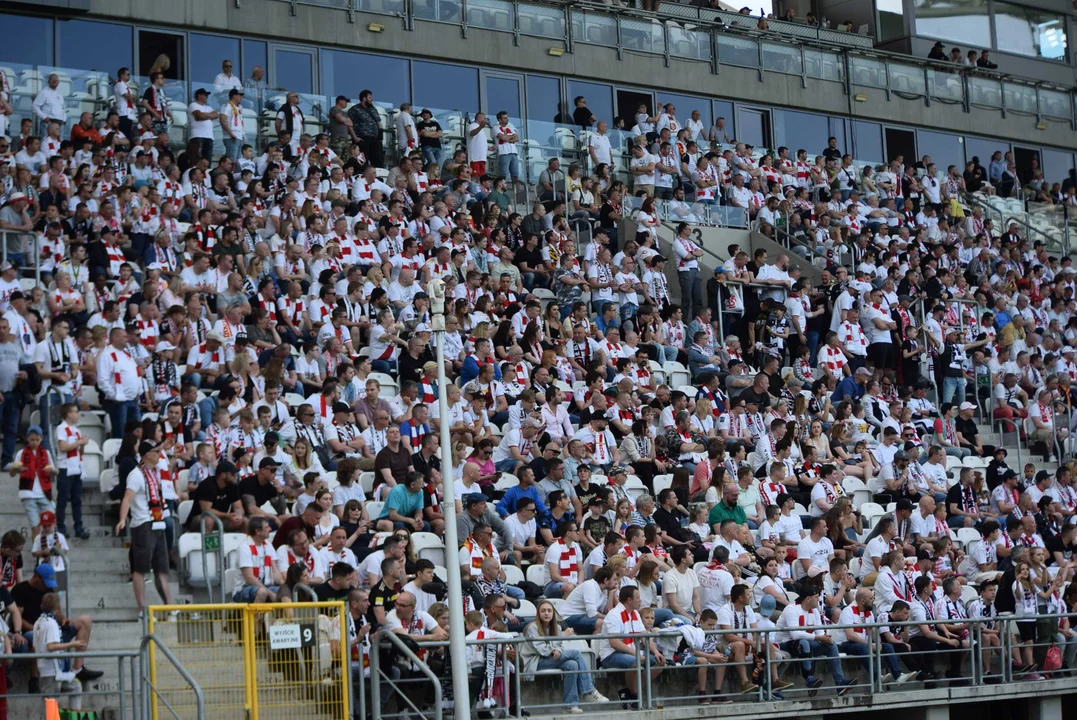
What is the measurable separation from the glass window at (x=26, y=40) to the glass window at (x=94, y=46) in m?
0.19

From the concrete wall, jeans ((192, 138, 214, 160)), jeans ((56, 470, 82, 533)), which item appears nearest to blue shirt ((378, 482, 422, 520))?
jeans ((56, 470, 82, 533))

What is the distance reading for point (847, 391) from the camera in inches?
972

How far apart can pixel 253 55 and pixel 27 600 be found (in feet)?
50.3

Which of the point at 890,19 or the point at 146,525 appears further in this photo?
the point at 890,19

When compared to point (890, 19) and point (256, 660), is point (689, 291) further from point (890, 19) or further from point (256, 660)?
point (890, 19)

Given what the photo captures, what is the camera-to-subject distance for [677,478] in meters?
20.0

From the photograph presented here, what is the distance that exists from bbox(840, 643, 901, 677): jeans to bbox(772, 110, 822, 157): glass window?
16888mm

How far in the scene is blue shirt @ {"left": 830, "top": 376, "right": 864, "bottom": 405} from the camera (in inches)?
971

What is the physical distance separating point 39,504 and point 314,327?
5504 mm

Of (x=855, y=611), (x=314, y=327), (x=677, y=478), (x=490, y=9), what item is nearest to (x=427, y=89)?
(x=490, y=9)

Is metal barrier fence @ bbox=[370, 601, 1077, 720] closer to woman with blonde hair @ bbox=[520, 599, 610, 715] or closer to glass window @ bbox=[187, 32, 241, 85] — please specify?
woman with blonde hair @ bbox=[520, 599, 610, 715]

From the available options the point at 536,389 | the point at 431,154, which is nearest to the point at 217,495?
the point at 536,389

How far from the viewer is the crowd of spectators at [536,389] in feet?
54.9

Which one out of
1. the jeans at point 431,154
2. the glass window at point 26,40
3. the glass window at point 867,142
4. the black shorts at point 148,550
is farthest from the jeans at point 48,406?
the glass window at point 867,142
